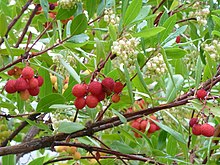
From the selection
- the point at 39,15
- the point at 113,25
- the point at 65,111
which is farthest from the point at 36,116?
the point at 113,25

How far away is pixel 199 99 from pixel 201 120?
12 centimetres

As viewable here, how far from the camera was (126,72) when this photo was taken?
0.88m

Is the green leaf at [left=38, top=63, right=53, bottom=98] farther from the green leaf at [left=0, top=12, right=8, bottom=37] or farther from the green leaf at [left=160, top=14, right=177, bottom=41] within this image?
the green leaf at [left=160, top=14, right=177, bottom=41]

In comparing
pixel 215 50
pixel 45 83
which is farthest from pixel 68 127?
pixel 215 50

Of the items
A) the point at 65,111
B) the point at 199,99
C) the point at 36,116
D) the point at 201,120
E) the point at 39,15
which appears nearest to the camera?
the point at 199,99

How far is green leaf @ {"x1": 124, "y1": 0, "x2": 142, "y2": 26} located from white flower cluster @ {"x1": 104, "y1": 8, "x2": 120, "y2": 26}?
6 centimetres


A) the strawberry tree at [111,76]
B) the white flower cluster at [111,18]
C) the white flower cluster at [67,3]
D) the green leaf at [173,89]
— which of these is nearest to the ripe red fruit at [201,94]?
the strawberry tree at [111,76]

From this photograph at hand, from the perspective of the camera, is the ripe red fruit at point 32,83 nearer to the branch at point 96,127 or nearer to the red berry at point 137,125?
the branch at point 96,127

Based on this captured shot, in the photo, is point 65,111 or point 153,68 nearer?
point 153,68

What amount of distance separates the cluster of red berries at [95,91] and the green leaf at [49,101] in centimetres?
12

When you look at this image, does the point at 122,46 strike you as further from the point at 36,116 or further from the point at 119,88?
the point at 36,116

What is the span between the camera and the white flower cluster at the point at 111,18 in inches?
40.5


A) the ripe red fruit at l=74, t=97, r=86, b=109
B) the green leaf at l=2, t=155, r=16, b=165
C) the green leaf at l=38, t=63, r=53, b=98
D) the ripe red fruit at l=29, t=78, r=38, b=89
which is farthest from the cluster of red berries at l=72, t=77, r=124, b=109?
the green leaf at l=2, t=155, r=16, b=165

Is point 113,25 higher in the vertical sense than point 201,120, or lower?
higher
